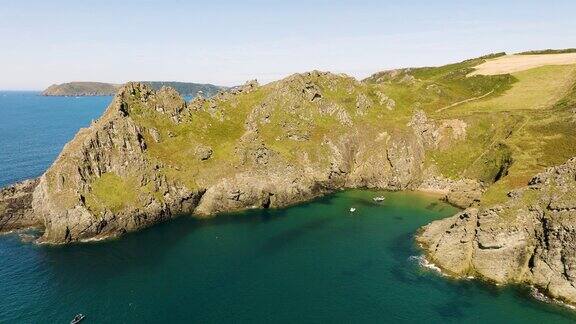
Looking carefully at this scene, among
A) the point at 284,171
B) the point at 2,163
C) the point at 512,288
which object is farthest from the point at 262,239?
the point at 2,163

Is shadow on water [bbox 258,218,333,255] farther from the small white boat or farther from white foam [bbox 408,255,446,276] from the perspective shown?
the small white boat

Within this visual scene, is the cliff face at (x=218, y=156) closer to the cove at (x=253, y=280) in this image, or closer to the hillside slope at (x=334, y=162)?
the hillside slope at (x=334, y=162)

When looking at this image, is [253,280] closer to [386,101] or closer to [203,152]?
[203,152]

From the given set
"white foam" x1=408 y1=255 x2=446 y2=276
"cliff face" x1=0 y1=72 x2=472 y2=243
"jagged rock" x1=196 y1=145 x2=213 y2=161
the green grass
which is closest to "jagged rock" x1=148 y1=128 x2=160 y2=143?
"cliff face" x1=0 y1=72 x2=472 y2=243

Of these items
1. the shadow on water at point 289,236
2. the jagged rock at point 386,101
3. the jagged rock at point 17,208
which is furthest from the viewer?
the jagged rock at point 386,101

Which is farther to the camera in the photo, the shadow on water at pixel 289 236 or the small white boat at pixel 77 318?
the shadow on water at pixel 289 236

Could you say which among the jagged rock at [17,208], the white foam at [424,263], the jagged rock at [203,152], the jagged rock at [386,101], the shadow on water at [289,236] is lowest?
the white foam at [424,263]

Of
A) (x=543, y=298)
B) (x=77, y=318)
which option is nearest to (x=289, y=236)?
(x=77, y=318)

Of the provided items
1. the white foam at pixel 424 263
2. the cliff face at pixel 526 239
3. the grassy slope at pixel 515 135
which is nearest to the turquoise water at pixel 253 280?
the white foam at pixel 424 263
